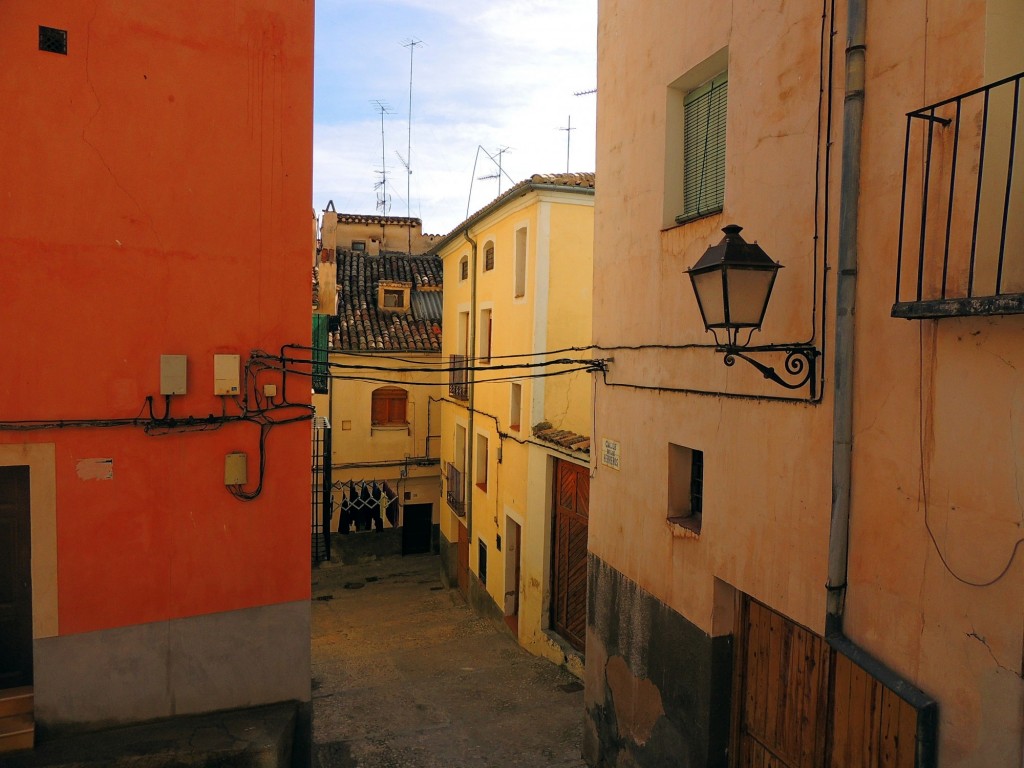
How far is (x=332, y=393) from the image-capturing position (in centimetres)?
→ 2180

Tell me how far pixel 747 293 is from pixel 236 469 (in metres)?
4.36

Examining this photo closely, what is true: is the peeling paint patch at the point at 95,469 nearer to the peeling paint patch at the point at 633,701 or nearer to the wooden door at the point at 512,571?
the peeling paint patch at the point at 633,701

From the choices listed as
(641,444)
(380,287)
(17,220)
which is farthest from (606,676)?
(380,287)

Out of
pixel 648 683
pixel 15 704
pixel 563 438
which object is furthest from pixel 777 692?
pixel 563 438

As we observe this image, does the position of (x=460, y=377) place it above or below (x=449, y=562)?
above

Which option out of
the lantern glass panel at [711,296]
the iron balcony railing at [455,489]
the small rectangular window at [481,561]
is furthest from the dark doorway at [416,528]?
the lantern glass panel at [711,296]

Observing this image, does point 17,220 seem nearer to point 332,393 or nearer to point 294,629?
point 294,629

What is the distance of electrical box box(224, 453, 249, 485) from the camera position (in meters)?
6.16

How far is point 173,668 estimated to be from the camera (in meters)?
6.11

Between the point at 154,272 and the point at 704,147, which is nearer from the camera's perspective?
the point at 154,272

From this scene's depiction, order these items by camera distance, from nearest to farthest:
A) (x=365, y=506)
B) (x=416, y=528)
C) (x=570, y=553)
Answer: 1. (x=570, y=553)
2. (x=365, y=506)
3. (x=416, y=528)

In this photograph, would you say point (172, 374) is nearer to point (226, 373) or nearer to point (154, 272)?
point (226, 373)

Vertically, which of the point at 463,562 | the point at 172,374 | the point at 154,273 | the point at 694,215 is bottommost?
the point at 463,562

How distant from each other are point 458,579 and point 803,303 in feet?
55.3
